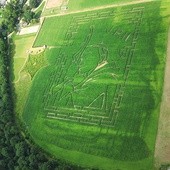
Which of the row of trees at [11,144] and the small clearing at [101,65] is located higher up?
the row of trees at [11,144]

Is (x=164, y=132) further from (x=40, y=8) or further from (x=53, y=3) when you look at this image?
(x=40, y=8)

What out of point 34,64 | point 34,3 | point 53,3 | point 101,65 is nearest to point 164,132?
point 101,65

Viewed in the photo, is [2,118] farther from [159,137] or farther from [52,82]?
[159,137]

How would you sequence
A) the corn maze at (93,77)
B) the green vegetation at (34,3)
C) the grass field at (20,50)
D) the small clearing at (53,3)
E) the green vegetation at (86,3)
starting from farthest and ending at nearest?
the green vegetation at (34,3), the small clearing at (53,3), the grass field at (20,50), the green vegetation at (86,3), the corn maze at (93,77)

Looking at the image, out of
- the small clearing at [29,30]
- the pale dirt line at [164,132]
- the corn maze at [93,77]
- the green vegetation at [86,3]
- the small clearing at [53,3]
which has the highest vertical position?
the small clearing at [53,3]

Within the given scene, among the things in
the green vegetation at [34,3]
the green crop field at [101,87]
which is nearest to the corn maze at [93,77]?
the green crop field at [101,87]

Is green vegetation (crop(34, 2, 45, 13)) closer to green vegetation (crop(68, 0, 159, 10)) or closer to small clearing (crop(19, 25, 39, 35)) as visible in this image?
small clearing (crop(19, 25, 39, 35))

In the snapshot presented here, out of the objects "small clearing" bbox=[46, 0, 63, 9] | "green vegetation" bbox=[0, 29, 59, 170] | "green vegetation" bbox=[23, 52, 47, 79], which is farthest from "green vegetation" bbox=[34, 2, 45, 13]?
"green vegetation" bbox=[0, 29, 59, 170]

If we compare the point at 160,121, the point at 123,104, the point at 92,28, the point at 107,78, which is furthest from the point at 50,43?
the point at 160,121

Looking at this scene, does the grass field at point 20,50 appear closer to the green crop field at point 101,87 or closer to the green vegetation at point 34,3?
the green crop field at point 101,87

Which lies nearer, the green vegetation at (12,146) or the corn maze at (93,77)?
the green vegetation at (12,146)
